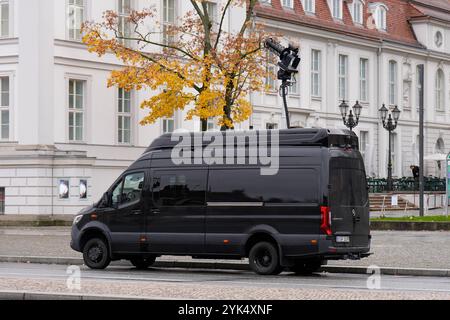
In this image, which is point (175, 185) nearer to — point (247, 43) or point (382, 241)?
point (382, 241)

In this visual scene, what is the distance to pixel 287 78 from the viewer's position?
31453mm

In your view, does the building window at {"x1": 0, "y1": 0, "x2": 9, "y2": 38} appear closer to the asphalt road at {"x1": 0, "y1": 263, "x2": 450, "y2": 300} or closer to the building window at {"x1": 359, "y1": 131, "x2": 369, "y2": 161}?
the asphalt road at {"x1": 0, "y1": 263, "x2": 450, "y2": 300}

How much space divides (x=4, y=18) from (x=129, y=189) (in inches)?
856

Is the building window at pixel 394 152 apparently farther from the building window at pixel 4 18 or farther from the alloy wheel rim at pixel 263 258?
the alloy wheel rim at pixel 263 258

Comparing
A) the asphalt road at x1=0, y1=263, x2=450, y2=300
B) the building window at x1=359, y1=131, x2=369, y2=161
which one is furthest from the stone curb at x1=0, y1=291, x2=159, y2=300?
the building window at x1=359, y1=131, x2=369, y2=161

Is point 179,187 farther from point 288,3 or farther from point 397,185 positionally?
point 288,3

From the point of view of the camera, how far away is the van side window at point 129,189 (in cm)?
2491

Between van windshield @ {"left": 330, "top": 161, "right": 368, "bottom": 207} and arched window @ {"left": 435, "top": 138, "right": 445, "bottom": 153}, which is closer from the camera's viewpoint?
van windshield @ {"left": 330, "top": 161, "right": 368, "bottom": 207}

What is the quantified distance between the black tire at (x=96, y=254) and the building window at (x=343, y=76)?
42778 millimetres

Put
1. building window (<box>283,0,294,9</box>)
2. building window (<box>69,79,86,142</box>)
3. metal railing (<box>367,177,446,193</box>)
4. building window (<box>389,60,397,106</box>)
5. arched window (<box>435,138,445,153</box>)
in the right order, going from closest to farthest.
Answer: building window (<box>69,79,86,142</box>), metal railing (<box>367,177,446,193</box>), building window (<box>283,0,294,9</box>), building window (<box>389,60,397,106</box>), arched window (<box>435,138,445,153</box>)

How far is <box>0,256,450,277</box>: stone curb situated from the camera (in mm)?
23344

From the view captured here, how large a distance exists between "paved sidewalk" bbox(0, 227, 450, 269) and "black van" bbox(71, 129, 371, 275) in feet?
6.25

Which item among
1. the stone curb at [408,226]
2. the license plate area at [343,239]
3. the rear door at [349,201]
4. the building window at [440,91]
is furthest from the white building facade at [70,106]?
the license plate area at [343,239]

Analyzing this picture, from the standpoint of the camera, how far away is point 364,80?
69062 millimetres
